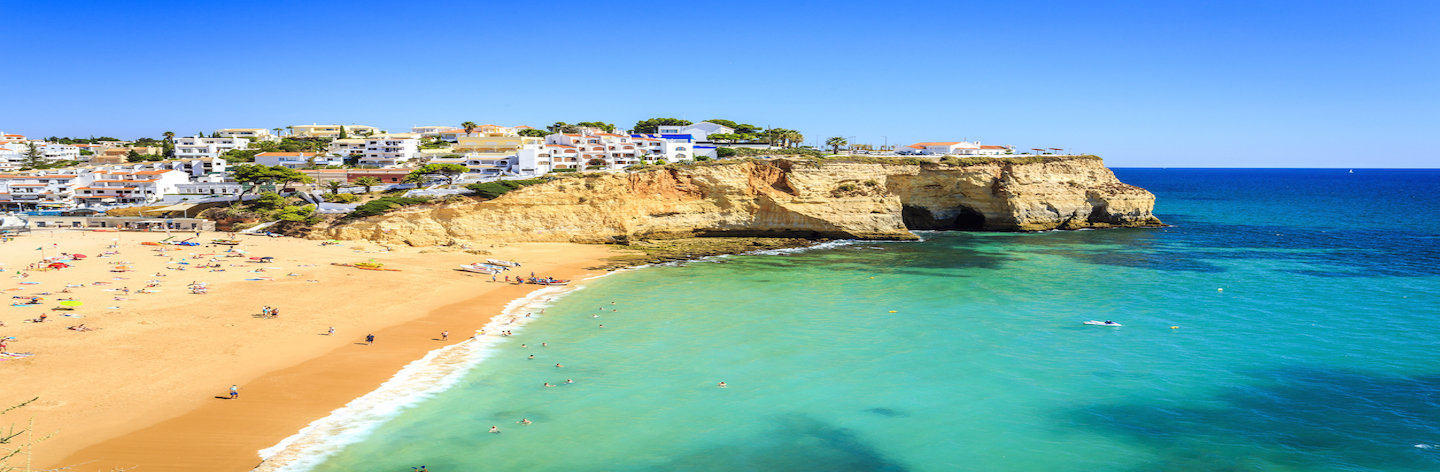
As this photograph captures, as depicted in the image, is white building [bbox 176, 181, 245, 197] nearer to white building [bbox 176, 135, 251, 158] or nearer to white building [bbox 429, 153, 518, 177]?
white building [bbox 429, 153, 518, 177]

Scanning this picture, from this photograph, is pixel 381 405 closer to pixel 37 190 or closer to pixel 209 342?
pixel 209 342

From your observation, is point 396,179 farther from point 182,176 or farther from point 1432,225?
point 1432,225

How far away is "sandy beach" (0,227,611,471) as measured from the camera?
1622cm

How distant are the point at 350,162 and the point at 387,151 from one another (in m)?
4.64

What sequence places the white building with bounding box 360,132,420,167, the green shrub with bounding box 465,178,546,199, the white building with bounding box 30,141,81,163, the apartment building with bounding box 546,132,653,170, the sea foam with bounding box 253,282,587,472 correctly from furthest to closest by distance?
the white building with bounding box 30,141,81,163
the white building with bounding box 360,132,420,167
the apartment building with bounding box 546,132,653,170
the green shrub with bounding box 465,178,546,199
the sea foam with bounding box 253,282,587,472

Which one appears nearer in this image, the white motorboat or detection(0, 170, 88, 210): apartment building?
the white motorboat

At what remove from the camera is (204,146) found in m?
94.8

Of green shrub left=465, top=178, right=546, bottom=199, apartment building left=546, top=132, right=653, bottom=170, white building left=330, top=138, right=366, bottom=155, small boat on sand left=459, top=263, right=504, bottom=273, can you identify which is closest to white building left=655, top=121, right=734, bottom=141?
apartment building left=546, top=132, right=653, bottom=170

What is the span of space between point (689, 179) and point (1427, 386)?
134ft

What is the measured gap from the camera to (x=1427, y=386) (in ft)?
65.6

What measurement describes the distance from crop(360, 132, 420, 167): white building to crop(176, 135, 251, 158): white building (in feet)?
67.8

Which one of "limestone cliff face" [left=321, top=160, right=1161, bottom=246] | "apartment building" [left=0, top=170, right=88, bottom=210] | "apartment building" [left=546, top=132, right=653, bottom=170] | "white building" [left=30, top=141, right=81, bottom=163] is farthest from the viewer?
"white building" [left=30, top=141, right=81, bottom=163]

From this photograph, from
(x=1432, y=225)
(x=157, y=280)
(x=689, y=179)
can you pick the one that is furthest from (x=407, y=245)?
(x=1432, y=225)

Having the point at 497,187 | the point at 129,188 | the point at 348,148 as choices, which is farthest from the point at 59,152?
the point at 497,187
